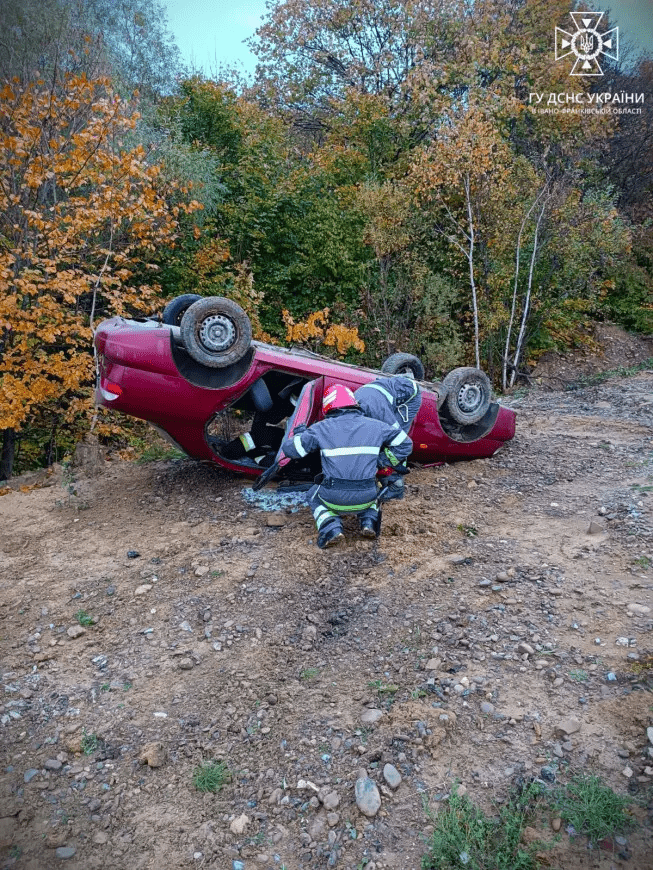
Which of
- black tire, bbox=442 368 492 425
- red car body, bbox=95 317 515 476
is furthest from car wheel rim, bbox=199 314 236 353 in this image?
black tire, bbox=442 368 492 425

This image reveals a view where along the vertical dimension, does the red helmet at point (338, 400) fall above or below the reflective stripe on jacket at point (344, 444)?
above

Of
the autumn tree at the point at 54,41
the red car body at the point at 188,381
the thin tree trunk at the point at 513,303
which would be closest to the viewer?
the red car body at the point at 188,381

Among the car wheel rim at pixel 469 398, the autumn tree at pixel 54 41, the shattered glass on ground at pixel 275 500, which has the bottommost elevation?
the shattered glass on ground at pixel 275 500

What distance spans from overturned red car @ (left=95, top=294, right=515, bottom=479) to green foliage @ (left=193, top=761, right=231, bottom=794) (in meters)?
2.61

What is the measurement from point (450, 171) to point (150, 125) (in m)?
5.31

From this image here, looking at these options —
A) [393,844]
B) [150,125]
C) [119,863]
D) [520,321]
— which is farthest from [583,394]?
[150,125]

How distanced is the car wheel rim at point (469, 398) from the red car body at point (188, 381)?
232 millimetres

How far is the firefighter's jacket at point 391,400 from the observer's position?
4.52 meters

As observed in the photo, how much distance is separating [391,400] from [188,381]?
158cm

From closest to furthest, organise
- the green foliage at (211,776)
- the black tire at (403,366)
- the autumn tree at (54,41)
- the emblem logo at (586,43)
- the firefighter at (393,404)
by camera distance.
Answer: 1. the green foliage at (211,776)
2. the firefighter at (393,404)
3. the black tire at (403,366)
4. the autumn tree at (54,41)
5. the emblem logo at (586,43)

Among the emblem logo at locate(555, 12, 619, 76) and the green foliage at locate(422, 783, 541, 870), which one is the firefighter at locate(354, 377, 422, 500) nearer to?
the green foliage at locate(422, 783, 541, 870)

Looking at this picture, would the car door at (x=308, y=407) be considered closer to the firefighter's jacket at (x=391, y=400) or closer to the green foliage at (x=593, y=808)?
the firefighter's jacket at (x=391, y=400)

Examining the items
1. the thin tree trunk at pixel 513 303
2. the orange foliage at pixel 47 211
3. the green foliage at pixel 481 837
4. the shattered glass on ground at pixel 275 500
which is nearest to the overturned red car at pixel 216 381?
the shattered glass on ground at pixel 275 500

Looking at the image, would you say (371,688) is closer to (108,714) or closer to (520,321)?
(108,714)
